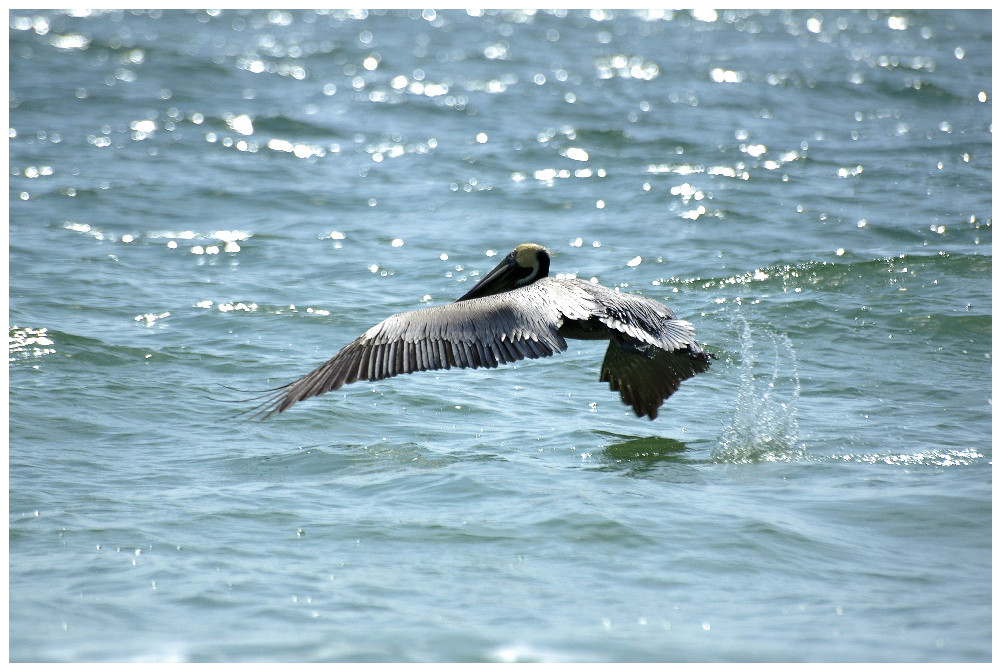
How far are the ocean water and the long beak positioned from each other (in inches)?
24.7

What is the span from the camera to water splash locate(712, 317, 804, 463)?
528cm

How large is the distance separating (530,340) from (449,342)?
39 cm

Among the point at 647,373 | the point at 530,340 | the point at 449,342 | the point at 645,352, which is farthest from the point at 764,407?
the point at 449,342

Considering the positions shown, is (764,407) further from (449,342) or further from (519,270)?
(449,342)

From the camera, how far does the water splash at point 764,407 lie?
5.28m

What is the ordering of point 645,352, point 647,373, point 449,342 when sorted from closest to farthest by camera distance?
point 449,342 → point 645,352 → point 647,373

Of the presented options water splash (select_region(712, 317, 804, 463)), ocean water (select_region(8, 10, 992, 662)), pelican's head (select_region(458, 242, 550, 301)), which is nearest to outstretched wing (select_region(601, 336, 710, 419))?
ocean water (select_region(8, 10, 992, 662))

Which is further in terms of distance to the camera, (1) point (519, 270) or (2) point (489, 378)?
(2) point (489, 378)

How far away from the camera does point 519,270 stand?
6137 millimetres

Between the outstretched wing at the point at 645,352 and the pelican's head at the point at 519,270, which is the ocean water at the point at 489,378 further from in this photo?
the pelican's head at the point at 519,270

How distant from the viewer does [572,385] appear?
650cm

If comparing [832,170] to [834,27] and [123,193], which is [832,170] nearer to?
[123,193]

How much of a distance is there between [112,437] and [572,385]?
8.60 ft

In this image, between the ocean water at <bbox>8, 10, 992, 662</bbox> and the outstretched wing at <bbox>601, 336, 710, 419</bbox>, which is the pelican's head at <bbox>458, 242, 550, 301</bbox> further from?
the outstretched wing at <bbox>601, 336, 710, 419</bbox>
